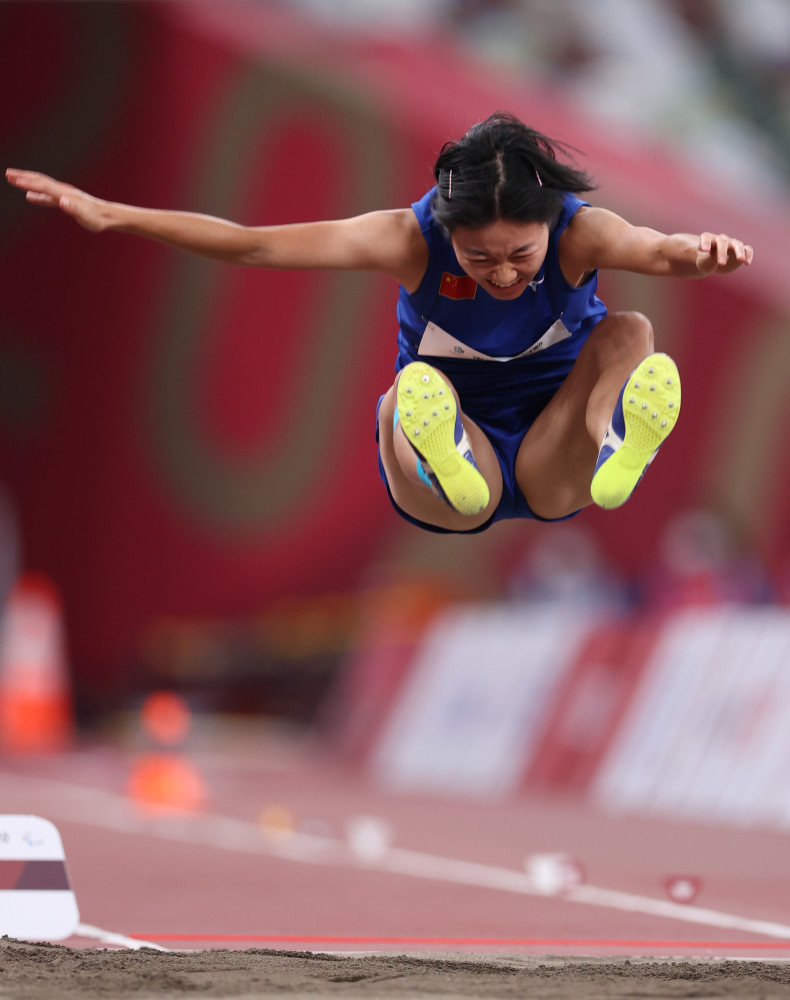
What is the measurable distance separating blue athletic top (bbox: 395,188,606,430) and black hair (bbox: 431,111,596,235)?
4.3 inches

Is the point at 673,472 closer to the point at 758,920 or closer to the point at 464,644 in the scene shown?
the point at 464,644

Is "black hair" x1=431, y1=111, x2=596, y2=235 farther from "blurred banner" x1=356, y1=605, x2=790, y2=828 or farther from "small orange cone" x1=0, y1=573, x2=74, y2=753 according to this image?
"small orange cone" x1=0, y1=573, x2=74, y2=753

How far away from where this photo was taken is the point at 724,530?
18703 mm

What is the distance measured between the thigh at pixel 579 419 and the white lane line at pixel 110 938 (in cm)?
199

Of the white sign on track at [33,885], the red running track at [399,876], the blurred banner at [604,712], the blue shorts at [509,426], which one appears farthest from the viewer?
the blurred banner at [604,712]

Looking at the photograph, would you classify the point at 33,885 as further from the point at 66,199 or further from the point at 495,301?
the point at 495,301

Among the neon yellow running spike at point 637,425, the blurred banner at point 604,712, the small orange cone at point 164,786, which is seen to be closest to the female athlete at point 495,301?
the neon yellow running spike at point 637,425

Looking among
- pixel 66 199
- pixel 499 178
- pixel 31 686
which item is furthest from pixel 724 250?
pixel 31 686

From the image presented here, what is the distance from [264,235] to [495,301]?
76cm

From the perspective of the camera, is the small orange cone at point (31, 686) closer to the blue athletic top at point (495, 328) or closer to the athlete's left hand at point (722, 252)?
the blue athletic top at point (495, 328)

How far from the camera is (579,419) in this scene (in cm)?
519

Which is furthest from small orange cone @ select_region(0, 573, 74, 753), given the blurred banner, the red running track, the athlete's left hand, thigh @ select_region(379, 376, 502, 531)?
the athlete's left hand

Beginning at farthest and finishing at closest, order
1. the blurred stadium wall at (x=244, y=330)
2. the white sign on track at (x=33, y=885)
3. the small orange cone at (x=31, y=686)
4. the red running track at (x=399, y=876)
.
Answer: the blurred stadium wall at (x=244, y=330) < the small orange cone at (x=31, y=686) < the red running track at (x=399, y=876) < the white sign on track at (x=33, y=885)

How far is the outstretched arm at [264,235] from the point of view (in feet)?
14.8
